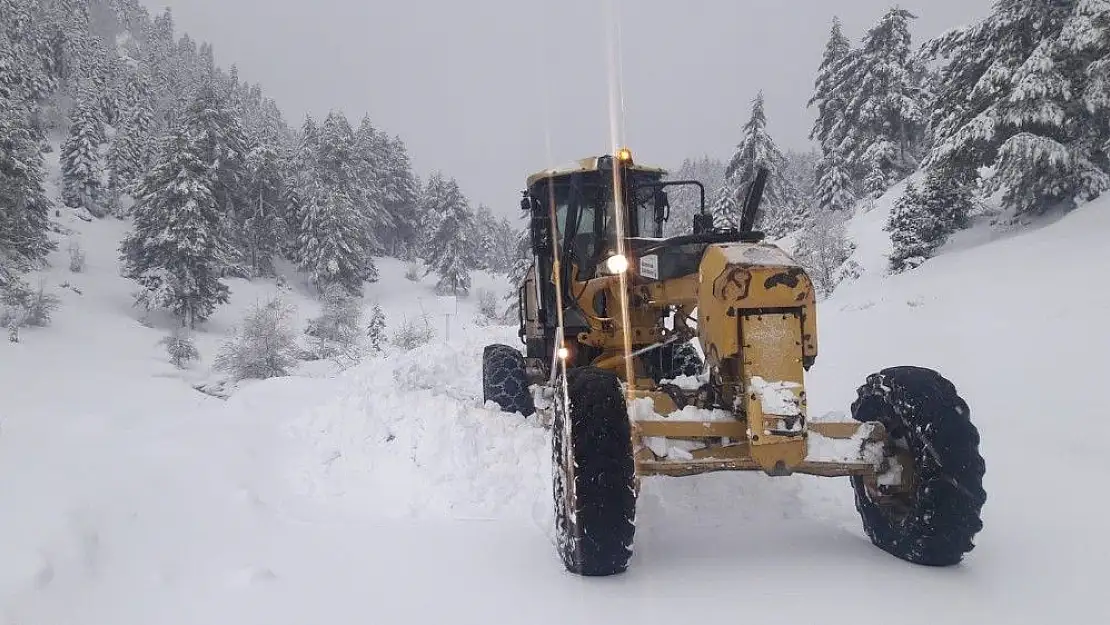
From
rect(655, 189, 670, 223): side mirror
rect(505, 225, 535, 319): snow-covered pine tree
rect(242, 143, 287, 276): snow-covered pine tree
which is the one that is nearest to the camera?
rect(655, 189, 670, 223): side mirror

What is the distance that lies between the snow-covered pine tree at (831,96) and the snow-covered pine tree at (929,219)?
1945cm

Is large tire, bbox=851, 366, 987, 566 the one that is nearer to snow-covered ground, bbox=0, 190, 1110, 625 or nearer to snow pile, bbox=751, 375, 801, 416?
snow-covered ground, bbox=0, 190, 1110, 625

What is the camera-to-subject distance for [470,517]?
16.3ft

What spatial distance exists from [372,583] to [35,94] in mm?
59844

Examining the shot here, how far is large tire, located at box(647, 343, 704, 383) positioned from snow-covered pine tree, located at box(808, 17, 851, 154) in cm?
3309

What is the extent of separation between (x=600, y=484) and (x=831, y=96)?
38.8m

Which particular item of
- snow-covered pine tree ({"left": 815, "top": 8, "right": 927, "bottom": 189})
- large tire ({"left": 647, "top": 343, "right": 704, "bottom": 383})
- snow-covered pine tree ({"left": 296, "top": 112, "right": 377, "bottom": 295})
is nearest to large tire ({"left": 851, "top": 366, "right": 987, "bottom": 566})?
large tire ({"left": 647, "top": 343, "right": 704, "bottom": 383})

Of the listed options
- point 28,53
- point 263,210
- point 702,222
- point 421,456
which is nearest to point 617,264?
point 702,222

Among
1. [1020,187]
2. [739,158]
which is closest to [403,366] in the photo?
[1020,187]

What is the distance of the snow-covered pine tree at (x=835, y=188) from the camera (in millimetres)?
34875

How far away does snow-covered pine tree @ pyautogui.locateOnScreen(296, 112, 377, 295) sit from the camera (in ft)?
141

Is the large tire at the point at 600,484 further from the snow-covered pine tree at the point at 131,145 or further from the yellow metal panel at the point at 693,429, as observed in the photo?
the snow-covered pine tree at the point at 131,145

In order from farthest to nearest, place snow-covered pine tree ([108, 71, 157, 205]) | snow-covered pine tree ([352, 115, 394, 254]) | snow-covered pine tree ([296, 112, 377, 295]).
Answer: snow-covered pine tree ([352, 115, 394, 254]), snow-covered pine tree ([108, 71, 157, 205]), snow-covered pine tree ([296, 112, 377, 295])

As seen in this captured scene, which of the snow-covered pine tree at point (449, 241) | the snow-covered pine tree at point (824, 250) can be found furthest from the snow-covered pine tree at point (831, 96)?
the snow-covered pine tree at point (449, 241)
